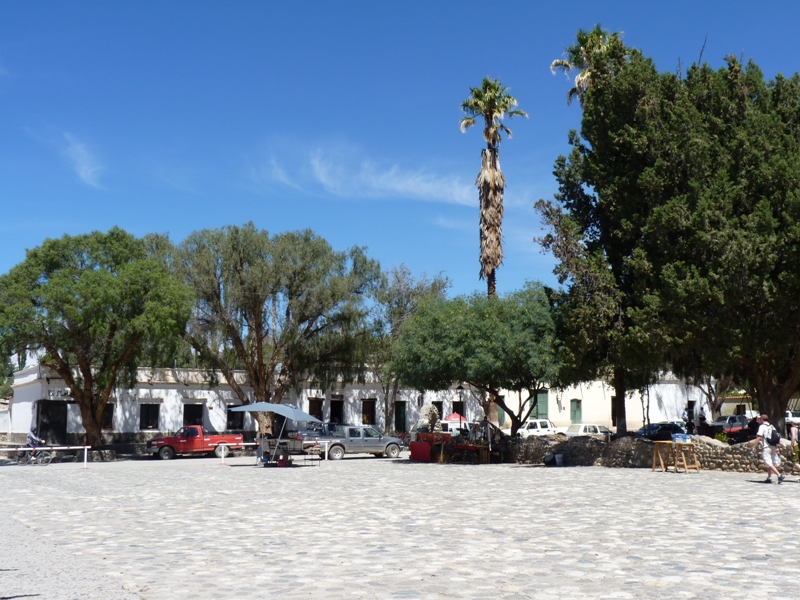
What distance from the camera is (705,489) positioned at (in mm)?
18531

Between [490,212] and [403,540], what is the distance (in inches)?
1181

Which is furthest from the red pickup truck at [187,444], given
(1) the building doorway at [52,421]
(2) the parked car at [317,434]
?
(1) the building doorway at [52,421]

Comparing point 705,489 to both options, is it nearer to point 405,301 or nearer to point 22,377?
point 405,301

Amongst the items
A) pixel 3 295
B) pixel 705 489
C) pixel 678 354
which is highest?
pixel 3 295

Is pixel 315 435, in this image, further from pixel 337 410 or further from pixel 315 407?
pixel 337 410

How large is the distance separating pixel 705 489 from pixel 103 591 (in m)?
14.7

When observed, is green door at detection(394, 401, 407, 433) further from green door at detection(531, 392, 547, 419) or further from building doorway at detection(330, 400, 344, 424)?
green door at detection(531, 392, 547, 419)

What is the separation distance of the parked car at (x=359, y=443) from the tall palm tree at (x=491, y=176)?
8.90m

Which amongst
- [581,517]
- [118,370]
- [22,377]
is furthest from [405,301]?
[581,517]

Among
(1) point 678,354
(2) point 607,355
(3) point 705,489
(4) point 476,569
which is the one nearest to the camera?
(4) point 476,569

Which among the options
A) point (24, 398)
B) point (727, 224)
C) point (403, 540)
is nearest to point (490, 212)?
point (727, 224)

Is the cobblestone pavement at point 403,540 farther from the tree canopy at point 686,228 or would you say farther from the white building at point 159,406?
the white building at point 159,406

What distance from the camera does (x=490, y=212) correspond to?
39719mm

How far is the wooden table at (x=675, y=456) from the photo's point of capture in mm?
24125
